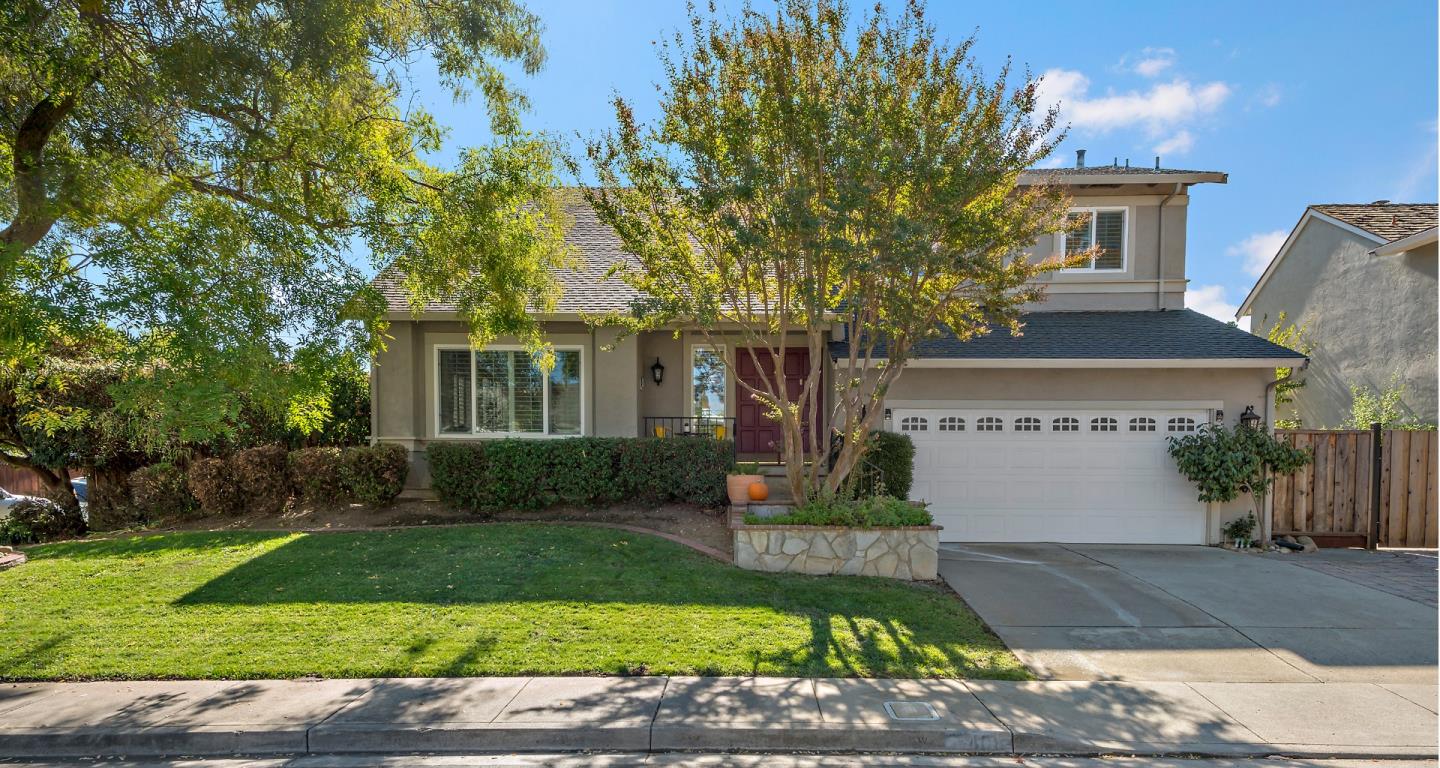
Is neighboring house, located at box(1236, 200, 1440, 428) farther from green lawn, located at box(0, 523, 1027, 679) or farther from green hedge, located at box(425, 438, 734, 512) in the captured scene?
green hedge, located at box(425, 438, 734, 512)

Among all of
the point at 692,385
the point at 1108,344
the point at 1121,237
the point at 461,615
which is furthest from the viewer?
the point at 692,385

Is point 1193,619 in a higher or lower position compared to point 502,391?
lower

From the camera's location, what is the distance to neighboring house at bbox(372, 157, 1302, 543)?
980 cm

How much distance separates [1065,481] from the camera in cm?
983

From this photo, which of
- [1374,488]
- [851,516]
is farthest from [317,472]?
[1374,488]

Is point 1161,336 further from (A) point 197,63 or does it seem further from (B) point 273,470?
(B) point 273,470

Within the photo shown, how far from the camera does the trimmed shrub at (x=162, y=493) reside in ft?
35.0

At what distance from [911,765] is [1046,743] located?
0.90 metres

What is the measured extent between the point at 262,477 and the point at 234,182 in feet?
18.6

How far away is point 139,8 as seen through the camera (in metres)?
5.88

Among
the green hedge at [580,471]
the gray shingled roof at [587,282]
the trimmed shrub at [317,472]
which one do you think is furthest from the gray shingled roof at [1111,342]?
the trimmed shrub at [317,472]

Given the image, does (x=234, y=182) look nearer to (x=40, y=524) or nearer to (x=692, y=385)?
(x=692, y=385)

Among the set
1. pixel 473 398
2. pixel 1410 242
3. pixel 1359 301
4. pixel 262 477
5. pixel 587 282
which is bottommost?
pixel 262 477

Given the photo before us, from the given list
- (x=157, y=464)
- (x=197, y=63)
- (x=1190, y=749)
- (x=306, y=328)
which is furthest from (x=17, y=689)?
(x=1190, y=749)
